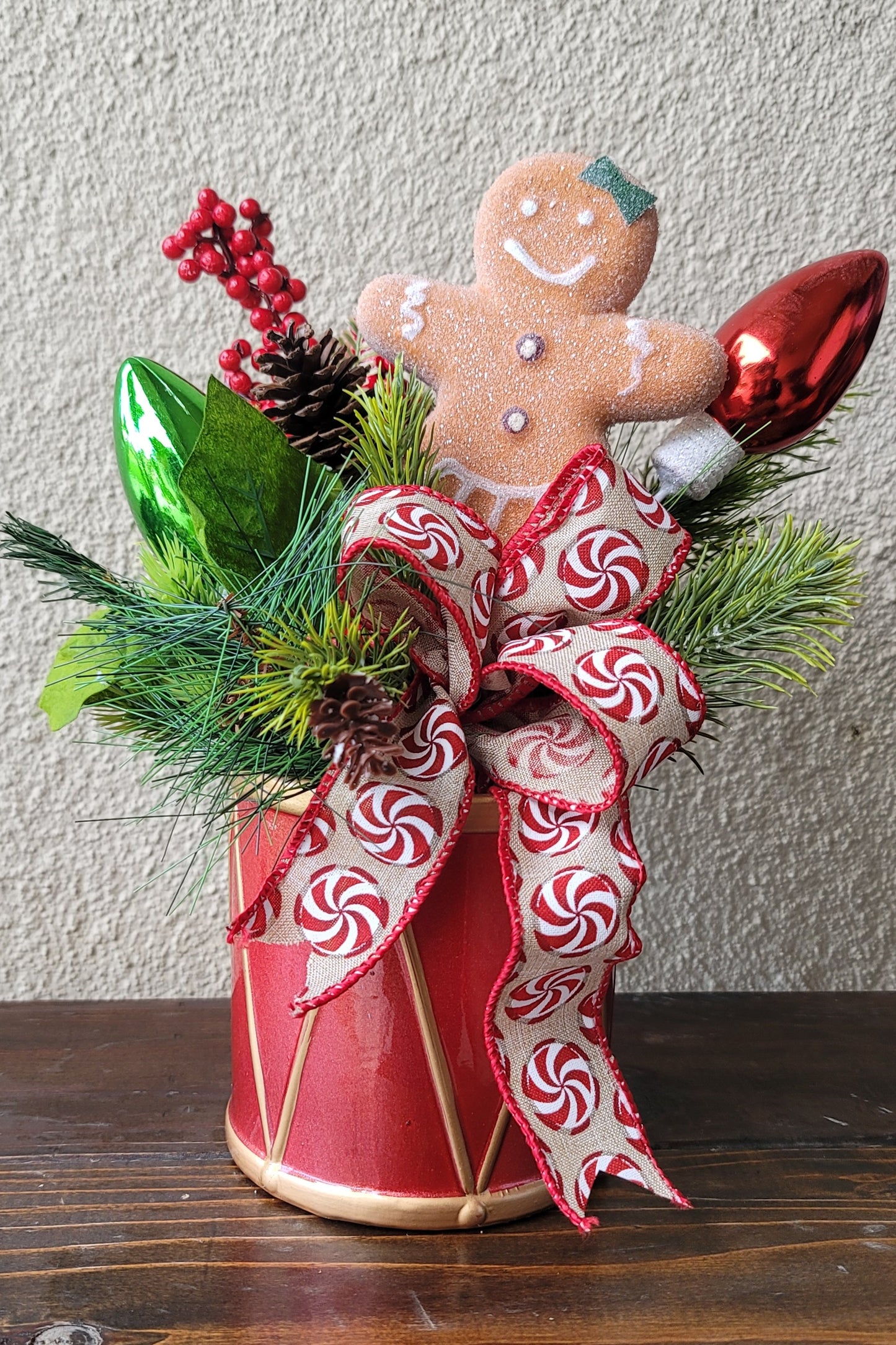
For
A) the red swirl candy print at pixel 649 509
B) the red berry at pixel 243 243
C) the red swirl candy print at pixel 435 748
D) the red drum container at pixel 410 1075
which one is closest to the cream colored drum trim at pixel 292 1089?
the red drum container at pixel 410 1075

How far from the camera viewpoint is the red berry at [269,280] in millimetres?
471

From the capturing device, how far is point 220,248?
486 millimetres

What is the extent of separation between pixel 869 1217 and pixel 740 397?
32cm

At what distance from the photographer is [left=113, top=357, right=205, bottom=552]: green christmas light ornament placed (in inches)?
16.1

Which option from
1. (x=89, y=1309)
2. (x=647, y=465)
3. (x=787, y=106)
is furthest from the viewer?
(x=787, y=106)

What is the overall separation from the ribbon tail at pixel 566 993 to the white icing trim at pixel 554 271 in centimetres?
20

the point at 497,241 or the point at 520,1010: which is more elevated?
the point at 497,241

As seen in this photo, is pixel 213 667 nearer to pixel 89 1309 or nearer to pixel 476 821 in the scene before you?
pixel 476 821

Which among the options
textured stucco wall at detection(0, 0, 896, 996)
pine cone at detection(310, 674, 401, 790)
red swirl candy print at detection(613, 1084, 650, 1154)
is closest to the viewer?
pine cone at detection(310, 674, 401, 790)

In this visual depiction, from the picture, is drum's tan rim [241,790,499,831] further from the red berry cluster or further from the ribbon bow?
the red berry cluster

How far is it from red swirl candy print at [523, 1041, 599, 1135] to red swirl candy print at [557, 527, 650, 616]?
155mm

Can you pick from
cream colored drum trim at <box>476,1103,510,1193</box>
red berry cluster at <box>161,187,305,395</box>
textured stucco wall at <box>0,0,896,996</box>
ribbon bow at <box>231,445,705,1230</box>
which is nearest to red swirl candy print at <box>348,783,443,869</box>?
ribbon bow at <box>231,445,705,1230</box>

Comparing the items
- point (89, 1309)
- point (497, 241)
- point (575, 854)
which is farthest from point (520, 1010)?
point (497, 241)

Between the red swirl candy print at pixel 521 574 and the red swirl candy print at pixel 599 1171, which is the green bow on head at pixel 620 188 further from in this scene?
the red swirl candy print at pixel 599 1171
